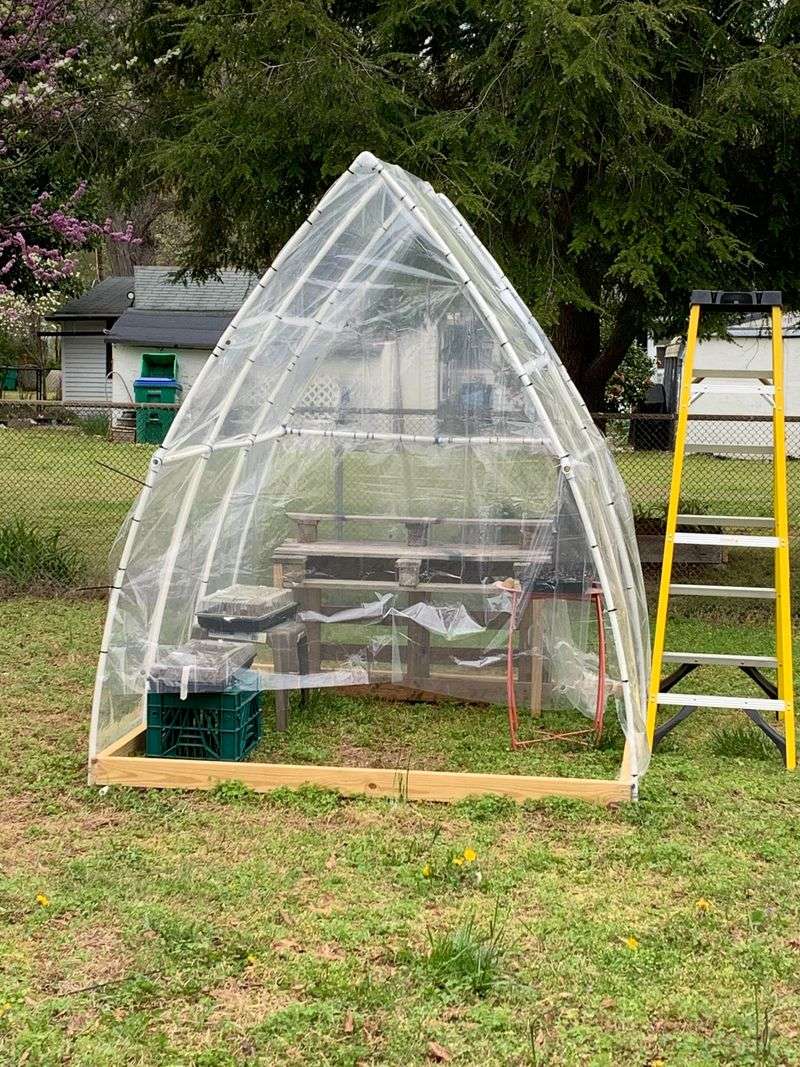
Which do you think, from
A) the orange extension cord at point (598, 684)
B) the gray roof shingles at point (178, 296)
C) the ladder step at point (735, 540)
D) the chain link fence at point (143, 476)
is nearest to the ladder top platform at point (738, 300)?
the ladder step at point (735, 540)

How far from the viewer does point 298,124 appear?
8188 mm

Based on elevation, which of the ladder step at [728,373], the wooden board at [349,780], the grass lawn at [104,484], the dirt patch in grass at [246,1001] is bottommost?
the dirt patch in grass at [246,1001]

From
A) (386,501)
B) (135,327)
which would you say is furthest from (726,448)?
(135,327)

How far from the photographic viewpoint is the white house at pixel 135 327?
2667cm

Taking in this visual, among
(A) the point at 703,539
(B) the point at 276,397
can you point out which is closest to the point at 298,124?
(B) the point at 276,397

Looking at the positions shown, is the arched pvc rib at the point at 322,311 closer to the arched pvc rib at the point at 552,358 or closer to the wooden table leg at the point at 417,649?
the arched pvc rib at the point at 552,358

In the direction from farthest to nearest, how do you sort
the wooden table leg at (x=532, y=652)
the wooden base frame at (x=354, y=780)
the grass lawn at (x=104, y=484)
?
the grass lawn at (x=104, y=484) → the wooden table leg at (x=532, y=652) → the wooden base frame at (x=354, y=780)

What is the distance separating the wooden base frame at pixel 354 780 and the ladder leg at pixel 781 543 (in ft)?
3.26

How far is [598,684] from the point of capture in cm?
615

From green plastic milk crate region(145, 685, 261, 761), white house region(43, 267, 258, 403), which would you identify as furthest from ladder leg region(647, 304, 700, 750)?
white house region(43, 267, 258, 403)

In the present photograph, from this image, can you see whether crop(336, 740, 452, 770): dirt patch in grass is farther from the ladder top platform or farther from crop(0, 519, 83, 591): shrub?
crop(0, 519, 83, 591): shrub

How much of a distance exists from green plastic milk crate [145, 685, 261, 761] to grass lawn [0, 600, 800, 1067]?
279 millimetres

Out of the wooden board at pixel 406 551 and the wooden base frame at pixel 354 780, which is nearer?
the wooden base frame at pixel 354 780

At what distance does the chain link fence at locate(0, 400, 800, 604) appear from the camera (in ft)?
36.3
